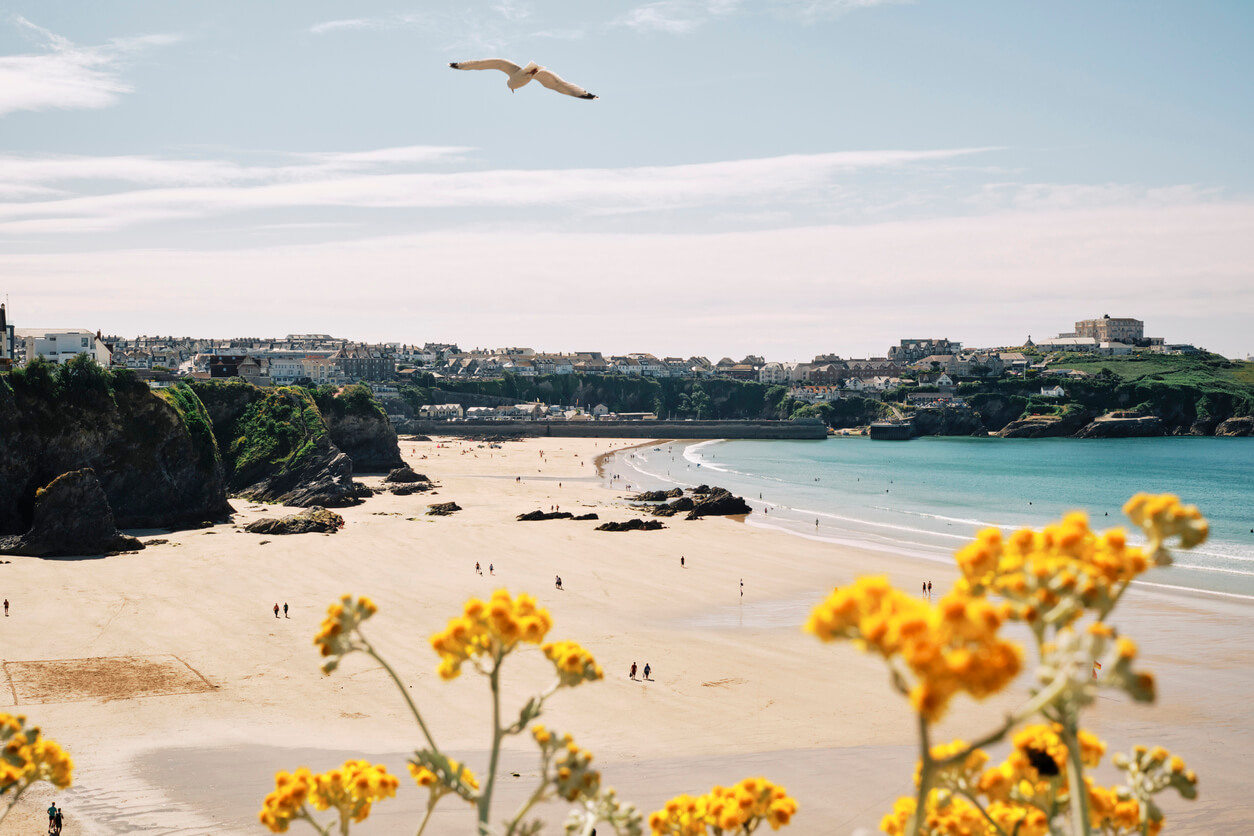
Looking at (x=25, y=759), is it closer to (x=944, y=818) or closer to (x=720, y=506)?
(x=944, y=818)

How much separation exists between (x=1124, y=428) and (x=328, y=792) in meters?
207

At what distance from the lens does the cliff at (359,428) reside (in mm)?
101438

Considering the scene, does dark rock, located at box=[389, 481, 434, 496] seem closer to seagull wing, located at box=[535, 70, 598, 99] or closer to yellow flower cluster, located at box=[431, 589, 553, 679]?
seagull wing, located at box=[535, 70, 598, 99]

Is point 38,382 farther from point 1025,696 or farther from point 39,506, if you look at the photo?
point 1025,696

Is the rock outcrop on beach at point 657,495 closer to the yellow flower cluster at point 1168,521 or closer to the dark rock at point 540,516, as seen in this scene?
the dark rock at point 540,516

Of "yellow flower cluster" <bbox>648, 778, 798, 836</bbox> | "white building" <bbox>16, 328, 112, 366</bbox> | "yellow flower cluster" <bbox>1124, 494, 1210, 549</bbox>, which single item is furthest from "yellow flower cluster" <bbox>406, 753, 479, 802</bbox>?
"white building" <bbox>16, 328, 112, 366</bbox>

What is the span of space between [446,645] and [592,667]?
1.11 m

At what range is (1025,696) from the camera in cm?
2880

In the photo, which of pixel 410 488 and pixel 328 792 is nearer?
pixel 328 792

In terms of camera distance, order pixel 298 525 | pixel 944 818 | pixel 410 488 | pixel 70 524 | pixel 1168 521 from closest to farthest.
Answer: pixel 1168 521
pixel 944 818
pixel 70 524
pixel 298 525
pixel 410 488

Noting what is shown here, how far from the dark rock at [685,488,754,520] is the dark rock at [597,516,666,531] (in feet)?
25.9

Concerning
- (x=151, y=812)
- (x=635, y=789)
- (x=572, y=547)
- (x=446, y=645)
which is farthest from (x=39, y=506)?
(x=446, y=645)

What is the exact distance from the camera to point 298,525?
60500mm

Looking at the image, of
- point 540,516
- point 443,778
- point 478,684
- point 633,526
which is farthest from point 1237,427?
point 443,778
